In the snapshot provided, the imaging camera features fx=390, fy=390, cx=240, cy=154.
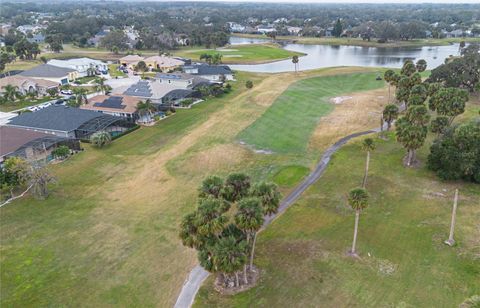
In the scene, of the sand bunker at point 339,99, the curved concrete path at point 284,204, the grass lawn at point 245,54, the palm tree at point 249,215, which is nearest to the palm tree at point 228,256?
the palm tree at point 249,215

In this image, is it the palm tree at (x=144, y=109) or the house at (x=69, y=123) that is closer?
the house at (x=69, y=123)

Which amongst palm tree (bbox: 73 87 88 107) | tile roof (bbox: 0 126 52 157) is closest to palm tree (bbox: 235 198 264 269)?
tile roof (bbox: 0 126 52 157)

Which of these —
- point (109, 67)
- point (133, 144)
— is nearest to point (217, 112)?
point (133, 144)

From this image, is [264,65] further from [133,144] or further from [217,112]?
[133,144]

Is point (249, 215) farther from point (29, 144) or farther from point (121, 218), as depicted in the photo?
point (29, 144)

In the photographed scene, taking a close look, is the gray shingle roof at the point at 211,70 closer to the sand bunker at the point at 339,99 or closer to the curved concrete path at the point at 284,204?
the sand bunker at the point at 339,99

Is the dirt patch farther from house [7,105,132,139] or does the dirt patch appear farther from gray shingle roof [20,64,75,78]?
gray shingle roof [20,64,75,78]
